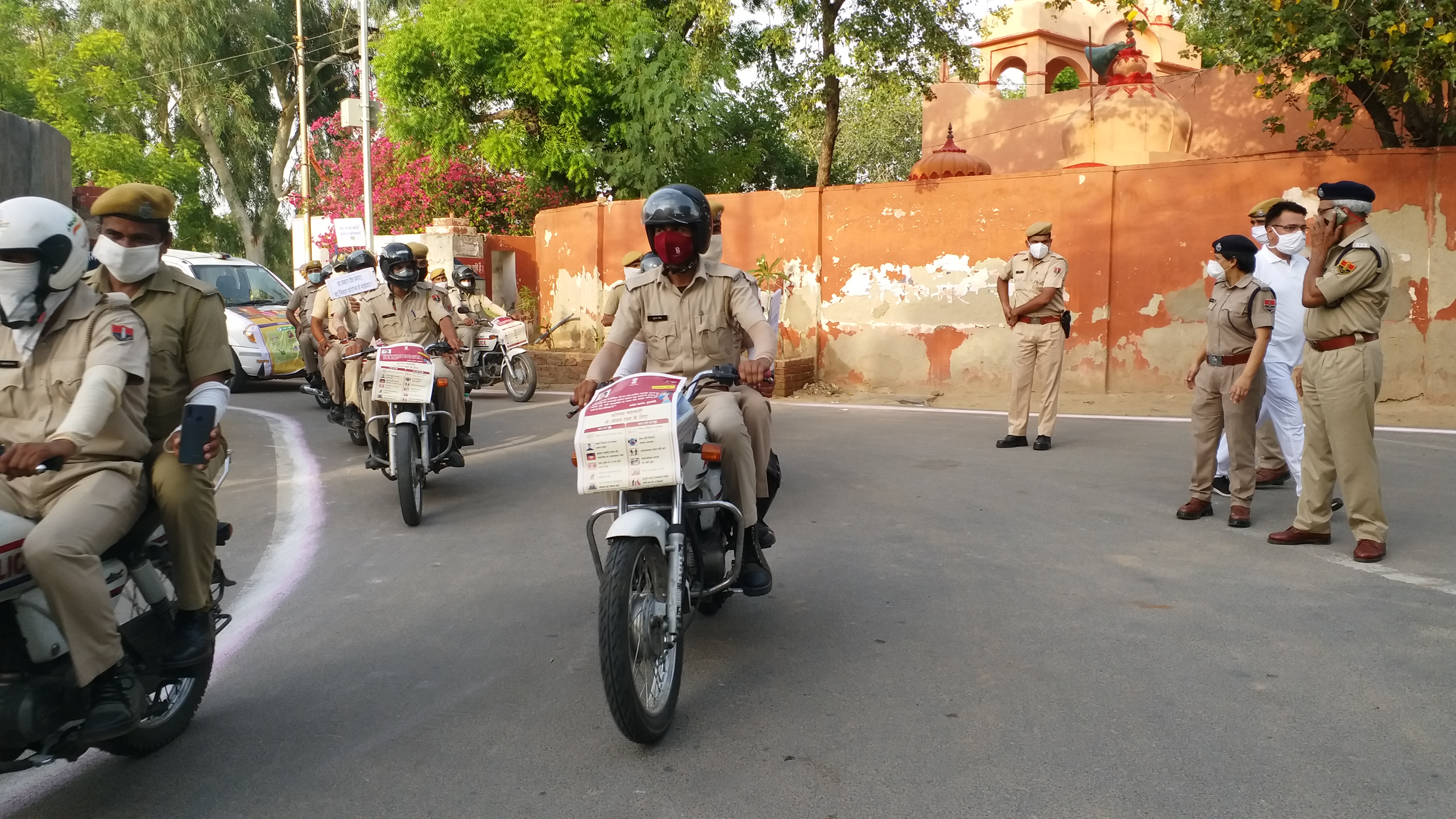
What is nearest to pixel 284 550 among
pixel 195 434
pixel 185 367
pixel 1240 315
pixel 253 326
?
pixel 185 367

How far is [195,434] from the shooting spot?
11.9ft

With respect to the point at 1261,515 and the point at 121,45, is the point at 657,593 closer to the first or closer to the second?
the point at 1261,515

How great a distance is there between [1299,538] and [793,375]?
914 centimetres

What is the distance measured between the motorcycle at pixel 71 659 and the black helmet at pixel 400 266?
5.02 metres

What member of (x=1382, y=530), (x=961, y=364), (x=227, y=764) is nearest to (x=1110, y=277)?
(x=961, y=364)

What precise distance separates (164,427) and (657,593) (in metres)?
1.76

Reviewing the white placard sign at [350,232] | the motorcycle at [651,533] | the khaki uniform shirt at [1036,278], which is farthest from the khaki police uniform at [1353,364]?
the white placard sign at [350,232]

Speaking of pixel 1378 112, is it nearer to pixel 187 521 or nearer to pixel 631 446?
pixel 631 446

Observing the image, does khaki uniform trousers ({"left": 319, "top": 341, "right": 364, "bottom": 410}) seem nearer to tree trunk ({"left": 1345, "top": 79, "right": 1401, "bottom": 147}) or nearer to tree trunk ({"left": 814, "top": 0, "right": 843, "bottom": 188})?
tree trunk ({"left": 814, "top": 0, "right": 843, "bottom": 188})

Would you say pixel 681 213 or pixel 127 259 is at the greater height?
pixel 681 213

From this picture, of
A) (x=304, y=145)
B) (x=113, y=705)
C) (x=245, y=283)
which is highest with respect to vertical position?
(x=304, y=145)

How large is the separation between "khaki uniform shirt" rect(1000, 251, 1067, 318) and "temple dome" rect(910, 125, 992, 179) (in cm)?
714

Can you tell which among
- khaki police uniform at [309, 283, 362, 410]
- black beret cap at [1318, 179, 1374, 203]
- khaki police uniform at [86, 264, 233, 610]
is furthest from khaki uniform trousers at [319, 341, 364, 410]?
black beret cap at [1318, 179, 1374, 203]

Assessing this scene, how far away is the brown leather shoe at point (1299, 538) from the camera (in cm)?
645
